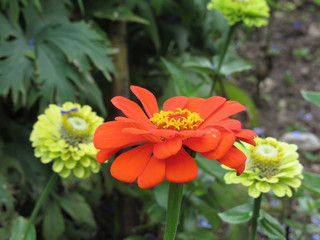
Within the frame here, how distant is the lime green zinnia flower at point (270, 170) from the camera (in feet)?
2.57

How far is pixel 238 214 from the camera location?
0.90 metres

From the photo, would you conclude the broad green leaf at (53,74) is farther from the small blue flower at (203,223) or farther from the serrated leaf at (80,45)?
the small blue flower at (203,223)

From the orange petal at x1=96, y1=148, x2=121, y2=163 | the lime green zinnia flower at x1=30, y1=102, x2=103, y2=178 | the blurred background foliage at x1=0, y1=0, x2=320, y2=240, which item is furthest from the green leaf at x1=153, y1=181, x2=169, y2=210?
the orange petal at x1=96, y1=148, x2=121, y2=163

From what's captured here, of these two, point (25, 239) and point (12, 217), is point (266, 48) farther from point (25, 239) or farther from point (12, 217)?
point (25, 239)

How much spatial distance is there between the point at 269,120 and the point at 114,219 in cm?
127

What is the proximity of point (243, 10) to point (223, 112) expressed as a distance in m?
Answer: 0.57

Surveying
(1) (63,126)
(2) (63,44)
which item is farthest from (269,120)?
(1) (63,126)

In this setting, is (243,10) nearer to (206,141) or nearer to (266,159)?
(266,159)

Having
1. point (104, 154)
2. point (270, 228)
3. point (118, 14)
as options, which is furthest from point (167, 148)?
point (118, 14)

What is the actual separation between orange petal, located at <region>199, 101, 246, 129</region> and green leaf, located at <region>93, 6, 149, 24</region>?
0.76m

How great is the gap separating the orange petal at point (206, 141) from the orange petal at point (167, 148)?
3 cm

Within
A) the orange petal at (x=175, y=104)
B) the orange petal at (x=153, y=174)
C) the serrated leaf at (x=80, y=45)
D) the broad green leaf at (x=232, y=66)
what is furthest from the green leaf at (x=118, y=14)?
the orange petal at (x=153, y=174)

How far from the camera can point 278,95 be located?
2.79 m

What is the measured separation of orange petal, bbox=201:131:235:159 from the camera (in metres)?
0.56
